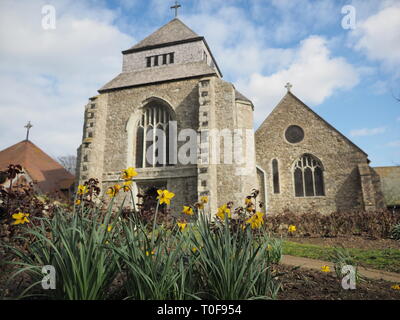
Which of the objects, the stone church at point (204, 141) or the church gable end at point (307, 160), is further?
the church gable end at point (307, 160)

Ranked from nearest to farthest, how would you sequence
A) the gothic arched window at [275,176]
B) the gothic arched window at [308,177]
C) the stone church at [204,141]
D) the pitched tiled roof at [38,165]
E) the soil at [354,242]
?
the soil at [354,242]
the stone church at [204,141]
the gothic arched window at [308,177]
the gothic arched window at [275,176]
the pitched tiled roof at [38,165]

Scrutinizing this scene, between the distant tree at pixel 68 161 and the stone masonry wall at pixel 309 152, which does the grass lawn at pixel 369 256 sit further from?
the distant tree at pixel 68 161

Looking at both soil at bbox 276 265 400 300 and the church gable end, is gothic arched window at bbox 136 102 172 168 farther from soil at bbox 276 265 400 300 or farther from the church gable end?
soil at bbox 276 265 400 300

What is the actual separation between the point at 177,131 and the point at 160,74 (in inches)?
164

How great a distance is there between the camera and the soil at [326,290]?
319cm

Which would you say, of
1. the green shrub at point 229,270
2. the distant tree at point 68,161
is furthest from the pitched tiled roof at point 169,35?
the distant tree at point 68,161

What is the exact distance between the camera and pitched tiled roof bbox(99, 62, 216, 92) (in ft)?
51.8

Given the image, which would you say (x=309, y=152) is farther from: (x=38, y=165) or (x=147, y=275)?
(x=38, y=165)

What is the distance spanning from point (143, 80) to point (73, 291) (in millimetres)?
15809

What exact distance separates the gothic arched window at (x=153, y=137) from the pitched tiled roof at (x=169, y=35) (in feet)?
17.3

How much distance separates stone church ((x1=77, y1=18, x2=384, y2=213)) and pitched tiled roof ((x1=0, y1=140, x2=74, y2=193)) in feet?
21.0

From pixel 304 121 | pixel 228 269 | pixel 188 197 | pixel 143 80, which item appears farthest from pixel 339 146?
pixel 228 269

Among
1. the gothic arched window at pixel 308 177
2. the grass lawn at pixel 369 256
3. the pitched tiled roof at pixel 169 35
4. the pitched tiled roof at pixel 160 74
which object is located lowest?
the grass lawn at pixel 369 256

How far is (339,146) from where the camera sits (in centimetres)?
1748
